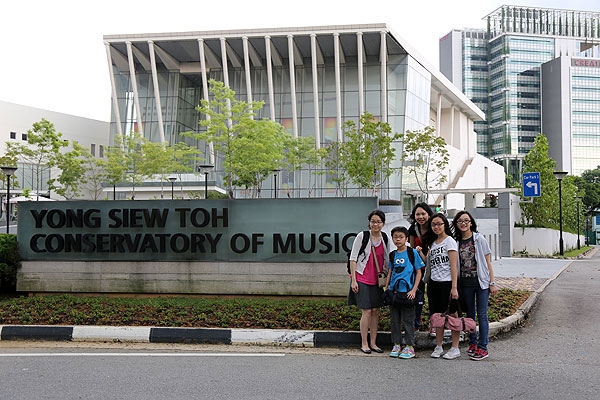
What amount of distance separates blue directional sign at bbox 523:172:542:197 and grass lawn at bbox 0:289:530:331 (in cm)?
1994

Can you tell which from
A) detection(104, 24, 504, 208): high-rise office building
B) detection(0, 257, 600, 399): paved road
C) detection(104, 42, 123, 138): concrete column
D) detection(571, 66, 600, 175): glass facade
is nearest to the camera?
detection(0, 257, 600, 399): paved road

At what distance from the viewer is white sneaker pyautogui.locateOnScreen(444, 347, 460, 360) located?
6484mm

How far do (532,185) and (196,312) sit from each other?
24.1m

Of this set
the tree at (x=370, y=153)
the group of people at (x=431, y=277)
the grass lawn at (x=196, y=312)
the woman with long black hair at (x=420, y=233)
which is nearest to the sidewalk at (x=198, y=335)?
the grass lawn at (x=196, y=312)

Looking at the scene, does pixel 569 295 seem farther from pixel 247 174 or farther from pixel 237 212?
pixel 247 174

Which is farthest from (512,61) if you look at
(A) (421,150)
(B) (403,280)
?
(B) (403,280)

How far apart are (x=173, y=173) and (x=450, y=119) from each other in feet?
116

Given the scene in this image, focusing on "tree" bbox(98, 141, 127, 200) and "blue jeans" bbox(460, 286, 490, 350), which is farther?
"tree" bbox(98, 141, 127, 200)

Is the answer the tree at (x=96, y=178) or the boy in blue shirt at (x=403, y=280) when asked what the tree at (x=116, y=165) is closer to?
the tree at (x=96, y=178)

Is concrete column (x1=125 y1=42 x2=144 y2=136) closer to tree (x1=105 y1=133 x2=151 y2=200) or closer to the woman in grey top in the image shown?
tree (x1=105 y1=133 x2=151 y2=200)

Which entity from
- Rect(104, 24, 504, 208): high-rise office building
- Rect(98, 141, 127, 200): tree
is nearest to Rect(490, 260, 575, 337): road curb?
Rect(104, 24, 504, 208): high-rise office building

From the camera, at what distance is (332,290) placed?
32.0 feet

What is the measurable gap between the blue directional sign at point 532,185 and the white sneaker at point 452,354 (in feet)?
77.3

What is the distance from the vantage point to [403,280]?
260 inches
